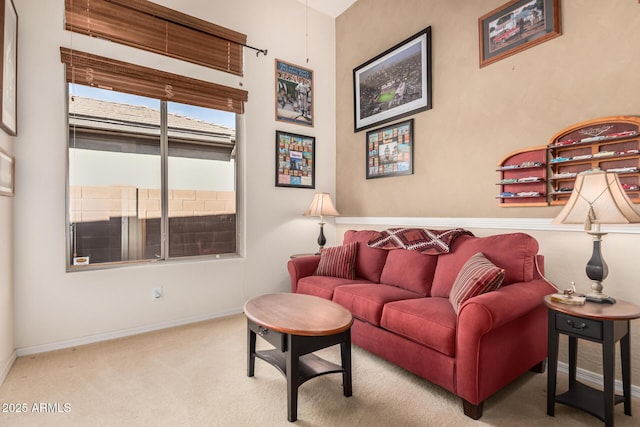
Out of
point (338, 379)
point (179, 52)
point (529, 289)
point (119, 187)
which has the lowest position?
point (338, 379)

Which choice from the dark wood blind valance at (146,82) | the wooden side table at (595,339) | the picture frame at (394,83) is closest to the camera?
the wooden side table at (595,339)

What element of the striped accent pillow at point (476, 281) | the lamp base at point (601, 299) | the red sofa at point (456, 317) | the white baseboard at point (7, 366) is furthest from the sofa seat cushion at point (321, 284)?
the white baseboard at point (7, 366)

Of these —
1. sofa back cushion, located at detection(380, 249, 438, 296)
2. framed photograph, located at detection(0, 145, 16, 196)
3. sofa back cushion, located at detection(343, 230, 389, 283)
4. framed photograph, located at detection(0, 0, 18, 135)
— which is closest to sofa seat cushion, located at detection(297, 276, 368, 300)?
sofa back cushion, located at detection(343, 230, 389, 283)

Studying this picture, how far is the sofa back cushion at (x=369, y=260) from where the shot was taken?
2.98 meters

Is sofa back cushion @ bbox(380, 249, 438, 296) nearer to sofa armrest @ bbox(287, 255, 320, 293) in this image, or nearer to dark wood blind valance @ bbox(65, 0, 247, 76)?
sofa armrest @ bbox(287, 255, 320, 293)

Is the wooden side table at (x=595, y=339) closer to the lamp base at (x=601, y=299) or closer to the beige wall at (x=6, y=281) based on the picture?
the lamp base at (x=601, y=299)

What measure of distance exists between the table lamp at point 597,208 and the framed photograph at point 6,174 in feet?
11.2

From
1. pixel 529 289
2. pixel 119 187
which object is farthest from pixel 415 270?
pixel 119 187

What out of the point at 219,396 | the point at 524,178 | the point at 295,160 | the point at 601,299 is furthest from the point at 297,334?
the point at 295,160

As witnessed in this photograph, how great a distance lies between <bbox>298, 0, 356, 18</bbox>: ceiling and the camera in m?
3.97

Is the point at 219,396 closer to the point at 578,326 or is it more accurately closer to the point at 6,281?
the point at 6,281

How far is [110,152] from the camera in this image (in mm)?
2961

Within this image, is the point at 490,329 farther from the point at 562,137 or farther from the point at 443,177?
the point at 443,177

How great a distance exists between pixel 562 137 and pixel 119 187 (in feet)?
11.8
